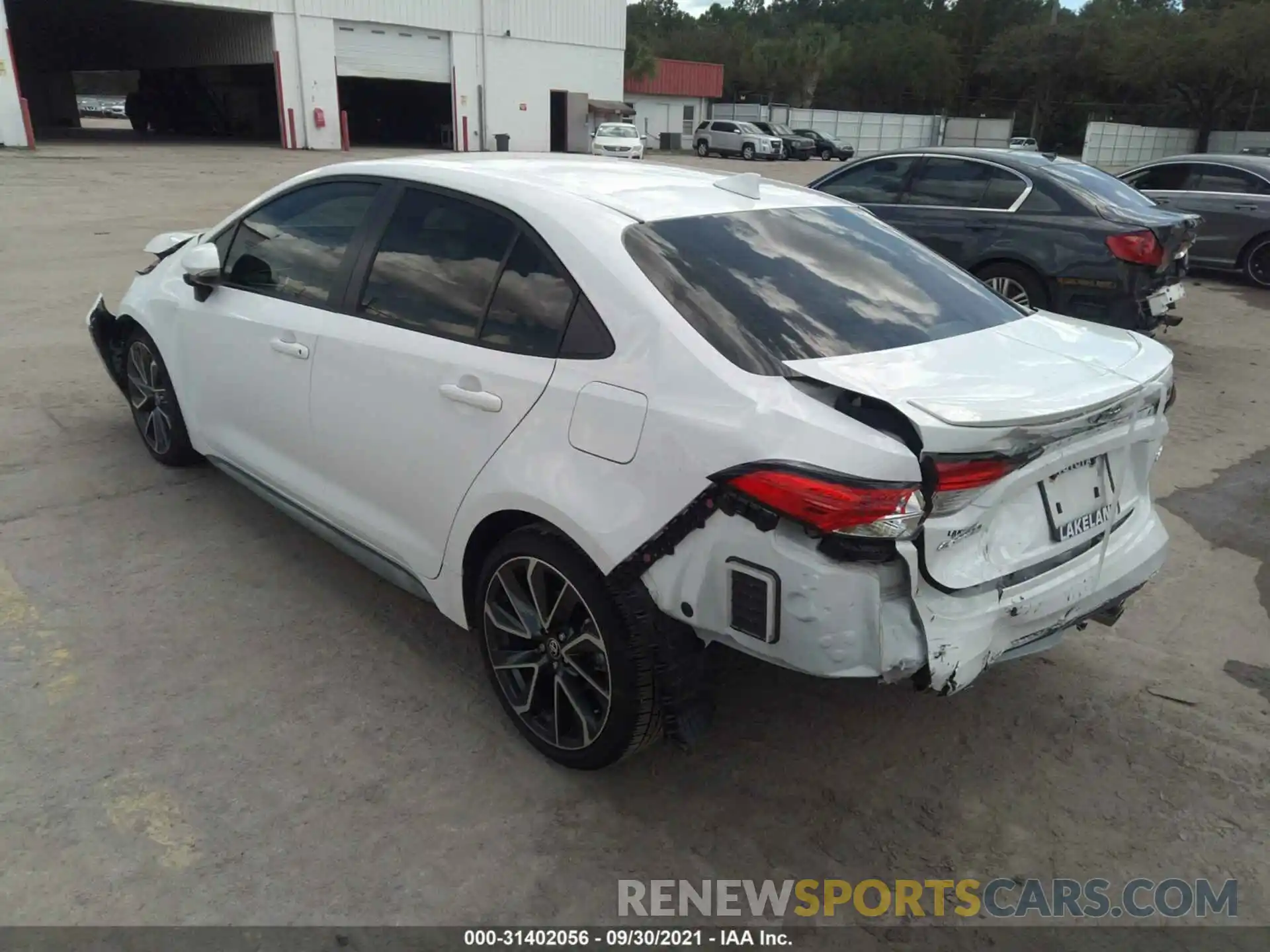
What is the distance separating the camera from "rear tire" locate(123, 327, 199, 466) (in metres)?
4.66

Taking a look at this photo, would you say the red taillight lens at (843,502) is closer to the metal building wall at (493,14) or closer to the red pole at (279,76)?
the metal building wall at (493,14)

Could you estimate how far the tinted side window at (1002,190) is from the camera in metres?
7.98

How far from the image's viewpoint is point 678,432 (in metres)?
2.35

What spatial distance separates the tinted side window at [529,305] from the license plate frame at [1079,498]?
4.67ft

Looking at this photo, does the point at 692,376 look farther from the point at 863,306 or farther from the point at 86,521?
the point at 86,521

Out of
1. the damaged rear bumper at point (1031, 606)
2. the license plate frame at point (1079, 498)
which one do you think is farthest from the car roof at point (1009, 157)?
the license plate frame at point (1079, 498)

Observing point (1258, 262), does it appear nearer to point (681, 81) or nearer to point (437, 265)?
point (437, 265)

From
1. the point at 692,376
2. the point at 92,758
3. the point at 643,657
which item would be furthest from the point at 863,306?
the point at 92,758

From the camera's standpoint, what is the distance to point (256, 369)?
Result: 3818 mm

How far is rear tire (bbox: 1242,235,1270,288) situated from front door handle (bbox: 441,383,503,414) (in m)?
12.4

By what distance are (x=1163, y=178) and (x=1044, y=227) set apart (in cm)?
631

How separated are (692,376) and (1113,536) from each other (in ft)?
4.77

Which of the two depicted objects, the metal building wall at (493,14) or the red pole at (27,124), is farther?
the metal building wall at (493,14)

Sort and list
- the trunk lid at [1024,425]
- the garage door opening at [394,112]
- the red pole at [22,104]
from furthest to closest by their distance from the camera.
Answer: the garage door opening at [394,112] < the red pole at [22,104] < the trunk lid at [1024,425]
